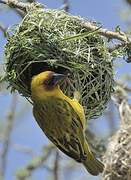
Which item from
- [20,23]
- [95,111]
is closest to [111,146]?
[95,111]

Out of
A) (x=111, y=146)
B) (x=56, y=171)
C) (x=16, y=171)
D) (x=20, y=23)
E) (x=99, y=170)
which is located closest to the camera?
(x=20, y=23)

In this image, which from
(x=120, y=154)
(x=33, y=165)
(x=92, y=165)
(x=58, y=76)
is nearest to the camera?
(x=58, y=76)

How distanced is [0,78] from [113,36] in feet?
2.32

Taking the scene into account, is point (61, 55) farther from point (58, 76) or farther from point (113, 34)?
point (113, 34)

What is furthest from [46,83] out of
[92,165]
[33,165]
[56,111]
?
[33,165]

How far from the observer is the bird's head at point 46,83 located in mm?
2939

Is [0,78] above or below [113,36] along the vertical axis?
below

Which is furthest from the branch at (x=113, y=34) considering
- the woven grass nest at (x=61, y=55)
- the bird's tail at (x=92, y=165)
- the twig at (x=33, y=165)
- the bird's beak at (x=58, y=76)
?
the twig at (x=33, y=165)

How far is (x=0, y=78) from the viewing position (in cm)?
332

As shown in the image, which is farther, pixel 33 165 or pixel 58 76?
pixel 33 165

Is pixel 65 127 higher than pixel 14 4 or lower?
lower

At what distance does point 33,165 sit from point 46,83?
7.81ft

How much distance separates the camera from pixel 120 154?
475cm

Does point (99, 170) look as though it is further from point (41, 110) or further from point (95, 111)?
point (41, 110)
